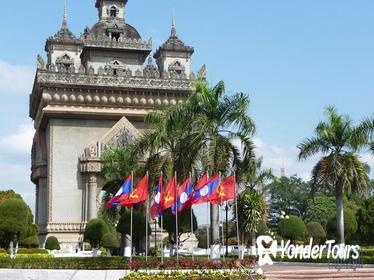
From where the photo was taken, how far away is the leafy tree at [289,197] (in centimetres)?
8625

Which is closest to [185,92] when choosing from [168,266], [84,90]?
[84,90]

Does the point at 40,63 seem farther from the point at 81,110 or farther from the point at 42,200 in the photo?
the point at 42,200

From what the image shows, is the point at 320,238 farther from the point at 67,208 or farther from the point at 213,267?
the point at 213,267

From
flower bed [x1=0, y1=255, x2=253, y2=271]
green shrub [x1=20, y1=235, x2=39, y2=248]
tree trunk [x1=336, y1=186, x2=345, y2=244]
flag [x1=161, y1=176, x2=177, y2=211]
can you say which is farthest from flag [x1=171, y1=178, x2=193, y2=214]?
green shrub [x1=20, y1=235, x2=39, y2=248]

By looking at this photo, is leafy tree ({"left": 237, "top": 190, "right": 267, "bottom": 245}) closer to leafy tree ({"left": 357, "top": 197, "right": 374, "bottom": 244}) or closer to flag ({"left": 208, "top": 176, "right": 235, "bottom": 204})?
leafy tree ({"left": 357, "top": 197, "right": 374, "bottom": 244})

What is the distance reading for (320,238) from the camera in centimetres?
5084

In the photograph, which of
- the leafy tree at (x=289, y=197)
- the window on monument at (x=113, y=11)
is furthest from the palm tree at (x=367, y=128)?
the leafy tree at (x=289, y=197)

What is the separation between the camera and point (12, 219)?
30.5 metres

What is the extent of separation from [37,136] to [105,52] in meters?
9.42

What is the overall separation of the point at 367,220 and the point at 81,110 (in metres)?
26.6

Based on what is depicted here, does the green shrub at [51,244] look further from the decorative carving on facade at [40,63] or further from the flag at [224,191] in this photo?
the flag at [224,191]

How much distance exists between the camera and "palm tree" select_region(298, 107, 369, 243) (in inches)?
1149

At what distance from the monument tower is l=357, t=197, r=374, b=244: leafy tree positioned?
22639mm

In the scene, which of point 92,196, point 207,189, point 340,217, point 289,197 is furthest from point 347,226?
point 289,197
